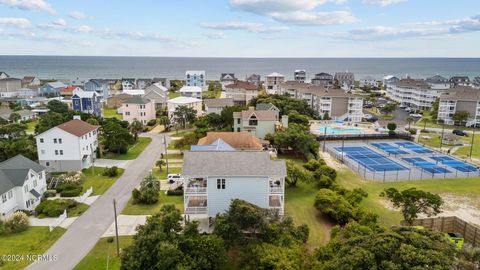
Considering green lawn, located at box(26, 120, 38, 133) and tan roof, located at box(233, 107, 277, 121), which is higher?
tan roof, located at box(233, 107, 277, 121)

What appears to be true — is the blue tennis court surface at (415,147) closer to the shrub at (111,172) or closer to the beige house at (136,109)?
the shrub at (111,172)

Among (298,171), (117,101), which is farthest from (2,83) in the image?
(298,171)

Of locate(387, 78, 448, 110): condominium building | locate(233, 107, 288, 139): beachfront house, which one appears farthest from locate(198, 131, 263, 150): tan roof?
locate(387, 78, 448, 110): condominium building

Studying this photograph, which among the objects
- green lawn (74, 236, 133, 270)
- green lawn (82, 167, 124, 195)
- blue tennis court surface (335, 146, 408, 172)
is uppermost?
green lawn (82, 167, 124, 195)

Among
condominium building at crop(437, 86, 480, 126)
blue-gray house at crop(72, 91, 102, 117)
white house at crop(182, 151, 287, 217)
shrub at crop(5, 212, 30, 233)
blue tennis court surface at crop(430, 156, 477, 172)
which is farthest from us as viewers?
→ condominium building at crop(437, 86, 480, 126)

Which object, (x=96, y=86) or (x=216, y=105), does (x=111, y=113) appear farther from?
(x=216, y=105)

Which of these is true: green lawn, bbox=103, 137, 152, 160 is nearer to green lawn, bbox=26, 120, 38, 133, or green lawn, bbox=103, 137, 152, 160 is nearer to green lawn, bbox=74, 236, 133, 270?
green lawn, bbox=26, 120, 38, 133

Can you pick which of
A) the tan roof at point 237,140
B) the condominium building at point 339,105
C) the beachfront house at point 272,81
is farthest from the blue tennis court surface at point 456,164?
the beachfront house at point 272,81

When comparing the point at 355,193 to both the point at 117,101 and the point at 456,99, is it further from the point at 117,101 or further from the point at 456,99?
the point at 117,101
